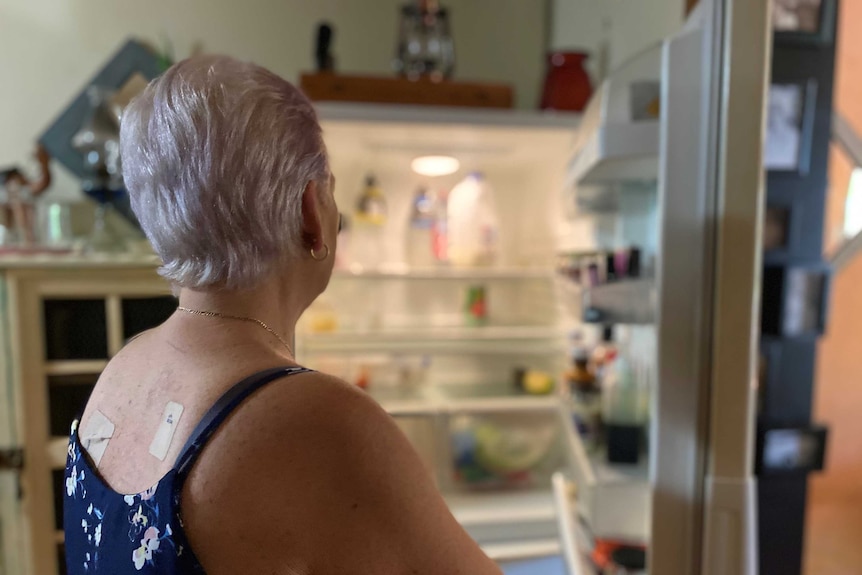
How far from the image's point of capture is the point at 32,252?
134cm

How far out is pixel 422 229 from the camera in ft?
6.19

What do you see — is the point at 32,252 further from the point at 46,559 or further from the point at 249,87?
the point at 249,87

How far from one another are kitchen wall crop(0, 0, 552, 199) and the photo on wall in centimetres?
106

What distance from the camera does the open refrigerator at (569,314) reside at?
74 centimetres

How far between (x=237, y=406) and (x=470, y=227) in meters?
1.41

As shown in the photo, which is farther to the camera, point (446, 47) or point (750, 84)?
point (446, 47)

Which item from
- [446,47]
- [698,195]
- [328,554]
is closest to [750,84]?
[698,195]

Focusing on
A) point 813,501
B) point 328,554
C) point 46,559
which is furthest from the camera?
point 46,559

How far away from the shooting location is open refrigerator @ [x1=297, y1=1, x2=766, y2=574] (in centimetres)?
74

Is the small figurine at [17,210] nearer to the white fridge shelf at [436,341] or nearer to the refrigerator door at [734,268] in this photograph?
the white fridge shelf at [436,341]

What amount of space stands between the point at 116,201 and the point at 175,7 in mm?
653

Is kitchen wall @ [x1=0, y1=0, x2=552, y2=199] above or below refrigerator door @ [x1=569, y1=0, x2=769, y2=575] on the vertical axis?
above

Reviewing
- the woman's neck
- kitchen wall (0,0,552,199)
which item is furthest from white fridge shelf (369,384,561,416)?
kitchen wall (0,0,552,199)

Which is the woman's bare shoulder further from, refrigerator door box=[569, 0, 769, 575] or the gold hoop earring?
refrigerator door box=[569, 0, 769, 575]
